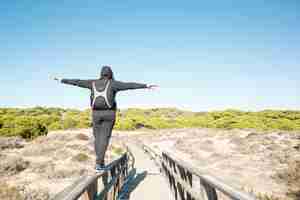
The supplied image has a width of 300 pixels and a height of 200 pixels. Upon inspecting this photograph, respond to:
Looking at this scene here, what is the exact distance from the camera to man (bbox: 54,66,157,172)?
4828mm

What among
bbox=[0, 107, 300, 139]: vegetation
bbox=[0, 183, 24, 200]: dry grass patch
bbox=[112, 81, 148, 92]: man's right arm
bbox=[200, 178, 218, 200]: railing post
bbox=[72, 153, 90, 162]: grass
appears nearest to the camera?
bbox=[200, 178, 218, 200]: railing post

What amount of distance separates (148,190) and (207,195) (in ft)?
13.8

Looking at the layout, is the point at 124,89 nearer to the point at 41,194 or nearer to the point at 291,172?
the point at 41,194

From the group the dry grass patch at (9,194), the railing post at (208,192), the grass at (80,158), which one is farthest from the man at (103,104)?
the grass at (80,158)

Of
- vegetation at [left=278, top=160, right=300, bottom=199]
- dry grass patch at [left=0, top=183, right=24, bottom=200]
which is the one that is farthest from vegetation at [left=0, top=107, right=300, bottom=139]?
vegetation at [left=278, top=160, right=300, bottom=199]

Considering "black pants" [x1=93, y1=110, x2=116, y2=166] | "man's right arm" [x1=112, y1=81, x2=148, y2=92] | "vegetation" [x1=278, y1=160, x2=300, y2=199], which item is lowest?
"vegetation" [x1=278, y1=160, x2=300, y2=199]

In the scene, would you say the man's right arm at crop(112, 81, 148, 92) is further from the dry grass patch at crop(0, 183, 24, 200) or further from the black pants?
the dry grass patch at crop(0, 183, 24, 200)

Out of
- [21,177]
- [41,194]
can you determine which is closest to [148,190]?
[41,194]

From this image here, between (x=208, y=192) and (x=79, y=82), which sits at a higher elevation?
(x=79, y=82)

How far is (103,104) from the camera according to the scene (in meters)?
4.81

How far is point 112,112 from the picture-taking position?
4.87m

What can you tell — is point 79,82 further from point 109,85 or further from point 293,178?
point 293,178

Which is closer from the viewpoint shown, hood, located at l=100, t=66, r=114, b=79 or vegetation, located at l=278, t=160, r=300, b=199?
hood, located at l=100, t=66, r=114, b=79

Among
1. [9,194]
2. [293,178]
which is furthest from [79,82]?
[293,178]
